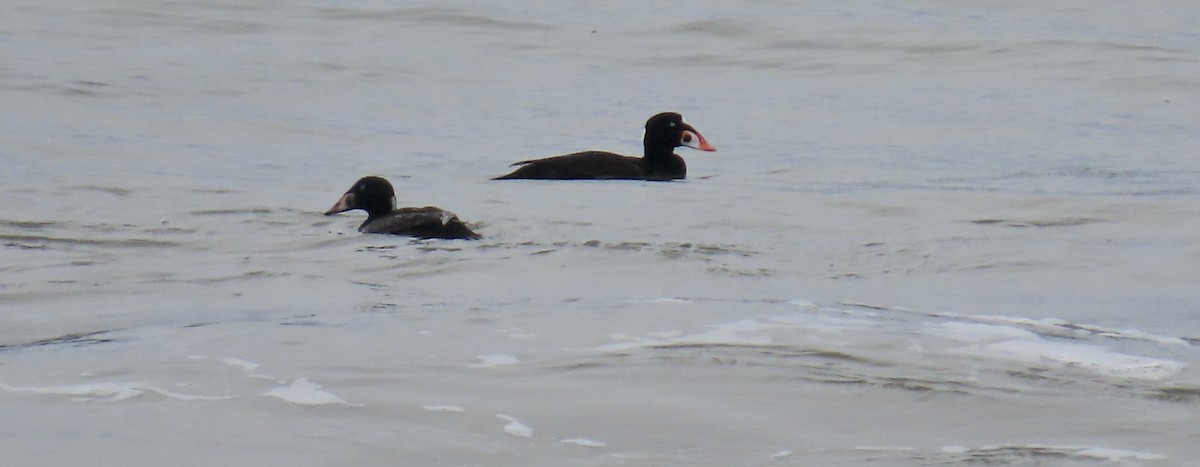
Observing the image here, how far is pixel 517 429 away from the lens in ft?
15.6

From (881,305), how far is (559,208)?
12.4 feet

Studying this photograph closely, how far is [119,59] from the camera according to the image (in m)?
19.5

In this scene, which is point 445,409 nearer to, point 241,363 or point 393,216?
point 241,363

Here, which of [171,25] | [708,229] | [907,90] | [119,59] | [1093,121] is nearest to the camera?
[708,229]

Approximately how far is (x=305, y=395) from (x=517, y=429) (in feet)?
2.19

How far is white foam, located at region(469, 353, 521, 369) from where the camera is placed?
18.2ft

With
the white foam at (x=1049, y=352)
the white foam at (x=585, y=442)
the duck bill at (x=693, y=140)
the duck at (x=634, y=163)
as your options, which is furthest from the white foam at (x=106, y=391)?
the duck bill at (x=693, y=140)

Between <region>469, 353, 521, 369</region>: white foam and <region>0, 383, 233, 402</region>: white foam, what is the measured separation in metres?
0.80

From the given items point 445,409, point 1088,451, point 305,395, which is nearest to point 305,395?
point 305,395

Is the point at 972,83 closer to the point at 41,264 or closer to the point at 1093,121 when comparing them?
the point at 1093,121

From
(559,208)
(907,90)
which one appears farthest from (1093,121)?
(559,208)

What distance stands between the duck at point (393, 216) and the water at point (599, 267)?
170 mm

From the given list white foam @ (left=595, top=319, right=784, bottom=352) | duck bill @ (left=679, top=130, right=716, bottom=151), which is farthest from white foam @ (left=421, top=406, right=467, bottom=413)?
duck bill @ (left=679, top=130, right=716, bottom=151)

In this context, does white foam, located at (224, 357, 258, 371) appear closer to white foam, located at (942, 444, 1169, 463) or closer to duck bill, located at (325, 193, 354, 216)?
white foam, located at (942, 444, 1169, 463)
